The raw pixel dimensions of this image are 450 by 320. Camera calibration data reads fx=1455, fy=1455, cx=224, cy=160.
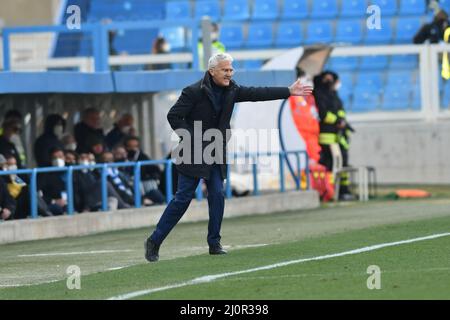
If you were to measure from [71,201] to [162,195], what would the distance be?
9.46ft

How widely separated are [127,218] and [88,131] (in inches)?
91.0

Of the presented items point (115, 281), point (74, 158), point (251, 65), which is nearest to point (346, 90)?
point (251, 65)

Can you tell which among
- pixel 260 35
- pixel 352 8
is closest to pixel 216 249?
pixel 260 35

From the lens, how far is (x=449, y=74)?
92.6 ft

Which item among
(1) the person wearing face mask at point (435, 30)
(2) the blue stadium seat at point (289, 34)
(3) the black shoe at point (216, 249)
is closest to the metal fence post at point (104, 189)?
(3) the black shoe at point (216, 249)

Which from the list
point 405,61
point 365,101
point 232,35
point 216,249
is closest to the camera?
point 216,249

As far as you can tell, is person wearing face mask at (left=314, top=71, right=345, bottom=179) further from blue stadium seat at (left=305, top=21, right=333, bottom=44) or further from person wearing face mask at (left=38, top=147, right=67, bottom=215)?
blue stadium seat at (left=305, top=21, right=333, bottom=44)

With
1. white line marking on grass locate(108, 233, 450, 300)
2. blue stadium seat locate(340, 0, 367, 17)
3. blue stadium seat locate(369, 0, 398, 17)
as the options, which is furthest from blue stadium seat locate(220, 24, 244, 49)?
white line marking on grass locate(108, 233, 450, 300)

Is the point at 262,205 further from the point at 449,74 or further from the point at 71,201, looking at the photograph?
the point at 449,74

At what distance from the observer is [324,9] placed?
3594cm

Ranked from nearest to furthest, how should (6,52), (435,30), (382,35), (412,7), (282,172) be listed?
(282,172), (6,52), (435,30), (382,35), (412,7)

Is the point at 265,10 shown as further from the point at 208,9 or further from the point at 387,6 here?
the point at 387,6

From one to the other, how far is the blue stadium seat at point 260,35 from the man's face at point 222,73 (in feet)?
71.1

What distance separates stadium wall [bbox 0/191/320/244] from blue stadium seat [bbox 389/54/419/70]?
756 centimetres
